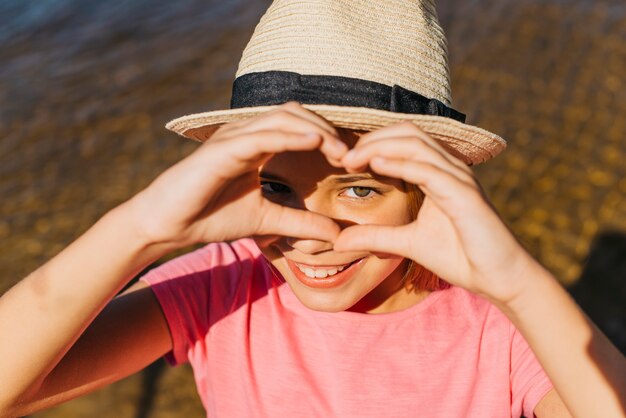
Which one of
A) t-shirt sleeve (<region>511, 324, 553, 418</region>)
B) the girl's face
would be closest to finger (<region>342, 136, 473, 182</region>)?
the girl's face

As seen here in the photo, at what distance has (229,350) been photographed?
2.08 meters

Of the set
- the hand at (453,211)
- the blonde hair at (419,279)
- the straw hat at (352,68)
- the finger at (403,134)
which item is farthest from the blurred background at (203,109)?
the finger at (403,134)

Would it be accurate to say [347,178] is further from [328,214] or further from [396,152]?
[396,152]

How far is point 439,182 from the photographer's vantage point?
139 cm

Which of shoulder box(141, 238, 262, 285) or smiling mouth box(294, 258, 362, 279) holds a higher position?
smiling mouth box(294, 258, 362, 279)

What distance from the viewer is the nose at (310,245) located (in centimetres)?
174

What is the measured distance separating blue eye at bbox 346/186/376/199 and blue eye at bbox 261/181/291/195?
156 mm

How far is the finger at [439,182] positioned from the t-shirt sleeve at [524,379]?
62 centimetres

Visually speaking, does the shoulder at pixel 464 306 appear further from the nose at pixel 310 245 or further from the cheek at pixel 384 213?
the nose at pixel 310 245

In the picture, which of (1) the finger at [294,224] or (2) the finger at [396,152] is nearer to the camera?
(2) the finger at [396,152]

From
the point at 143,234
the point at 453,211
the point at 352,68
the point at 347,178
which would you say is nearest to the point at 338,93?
the point at 352,68

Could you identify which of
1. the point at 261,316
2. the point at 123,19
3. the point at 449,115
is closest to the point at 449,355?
the point at 261,316

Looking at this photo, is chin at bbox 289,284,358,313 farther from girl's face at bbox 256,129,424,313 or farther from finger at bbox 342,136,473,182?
finger at bbox 342,136,473,182

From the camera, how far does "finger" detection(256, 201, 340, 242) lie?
1.60 metres
